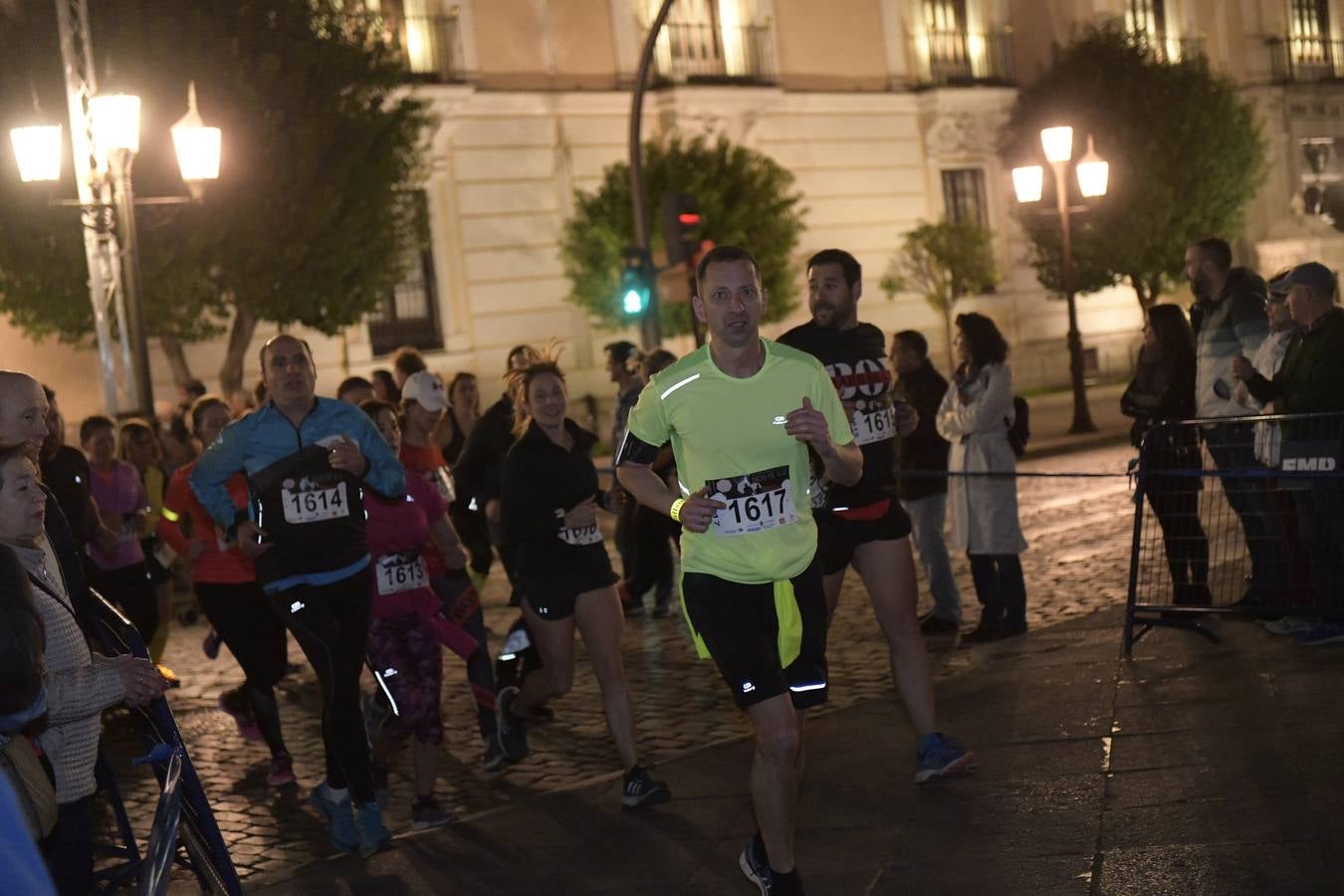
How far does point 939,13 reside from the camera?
3747 cm

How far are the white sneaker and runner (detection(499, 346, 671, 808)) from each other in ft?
11.6

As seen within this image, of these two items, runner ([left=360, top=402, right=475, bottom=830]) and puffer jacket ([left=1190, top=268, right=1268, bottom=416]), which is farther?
puffer jacket ([left=1190, top=268, right=1268, bottom=416])

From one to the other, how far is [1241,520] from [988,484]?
1.37 meters

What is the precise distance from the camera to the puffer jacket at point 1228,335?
9.88m

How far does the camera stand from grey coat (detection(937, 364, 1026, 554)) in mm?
10148

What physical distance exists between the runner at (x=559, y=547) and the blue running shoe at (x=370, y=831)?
956mm

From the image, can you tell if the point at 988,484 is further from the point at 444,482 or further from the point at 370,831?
the point at 370,831

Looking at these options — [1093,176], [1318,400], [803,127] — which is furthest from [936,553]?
[803,127]

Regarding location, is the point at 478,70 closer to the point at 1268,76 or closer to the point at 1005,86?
the point at 1005,86

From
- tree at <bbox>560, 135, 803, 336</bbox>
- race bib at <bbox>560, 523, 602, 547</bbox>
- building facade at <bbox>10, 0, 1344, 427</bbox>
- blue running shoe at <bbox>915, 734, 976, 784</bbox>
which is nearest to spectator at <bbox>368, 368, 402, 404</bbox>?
race bib at <bbox>560, 523, 602, 547</bbox>

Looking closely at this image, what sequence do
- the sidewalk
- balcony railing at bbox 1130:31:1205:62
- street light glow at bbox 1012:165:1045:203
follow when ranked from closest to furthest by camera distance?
1. the sidewalk
2. street light glow at bbox 1012:165:1045:203
3. balcony railing at bbox 1130:31:1205:62

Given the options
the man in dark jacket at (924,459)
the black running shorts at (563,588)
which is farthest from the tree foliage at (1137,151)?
the black running shorts at (563,588)

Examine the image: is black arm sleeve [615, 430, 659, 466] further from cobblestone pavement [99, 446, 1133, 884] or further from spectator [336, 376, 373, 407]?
spectator [336, 376, 373, 407]

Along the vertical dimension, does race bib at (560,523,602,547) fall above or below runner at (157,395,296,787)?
above
